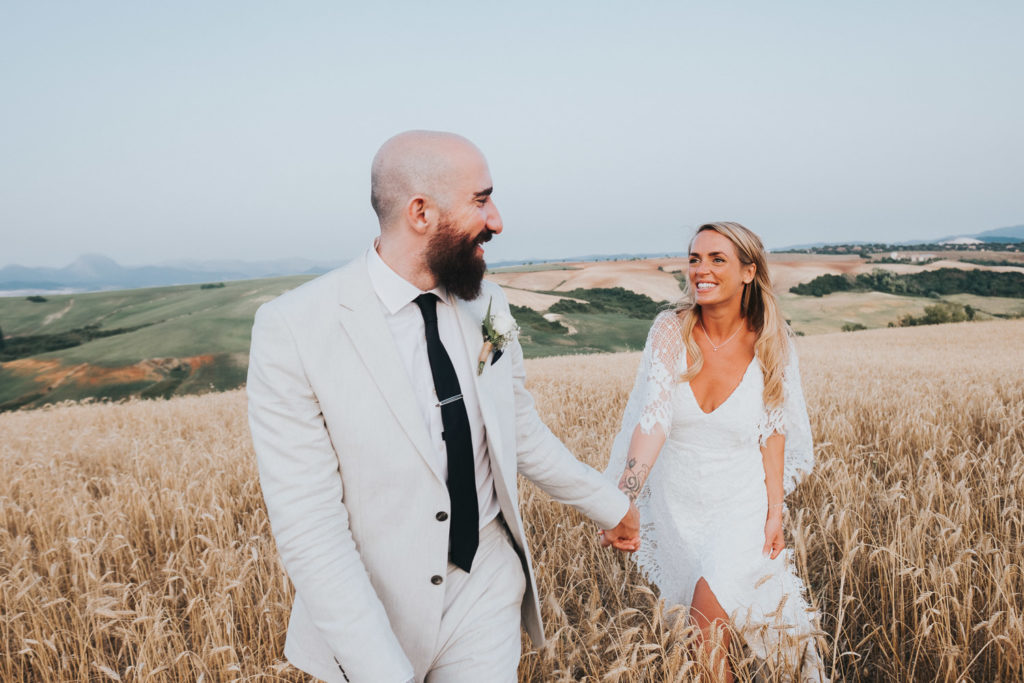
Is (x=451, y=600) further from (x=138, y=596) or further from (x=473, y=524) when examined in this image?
(x=138, y=596)

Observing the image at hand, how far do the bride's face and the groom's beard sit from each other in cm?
174

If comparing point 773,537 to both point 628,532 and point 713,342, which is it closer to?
point 628,532

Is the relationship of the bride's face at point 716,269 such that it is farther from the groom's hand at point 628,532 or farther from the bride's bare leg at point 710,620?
the bride's bare leg at point 710,620

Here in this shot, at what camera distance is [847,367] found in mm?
12617

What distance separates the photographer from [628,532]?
276cm

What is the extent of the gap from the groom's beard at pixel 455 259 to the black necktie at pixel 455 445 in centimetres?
11

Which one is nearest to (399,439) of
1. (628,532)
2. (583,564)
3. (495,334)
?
(495,334)

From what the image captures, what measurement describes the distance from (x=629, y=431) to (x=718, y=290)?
3.39 ft

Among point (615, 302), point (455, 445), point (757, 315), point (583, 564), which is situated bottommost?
point (583, 564)

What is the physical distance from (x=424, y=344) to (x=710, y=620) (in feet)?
6.60

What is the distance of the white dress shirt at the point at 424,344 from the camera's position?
199 centimetres

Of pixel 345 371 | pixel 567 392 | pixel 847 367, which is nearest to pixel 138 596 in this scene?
pixel 345 371

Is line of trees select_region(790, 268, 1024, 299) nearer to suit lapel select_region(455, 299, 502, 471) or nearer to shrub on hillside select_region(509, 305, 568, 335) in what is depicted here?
shrub on hillside select_region(509, 305, 568, 335)

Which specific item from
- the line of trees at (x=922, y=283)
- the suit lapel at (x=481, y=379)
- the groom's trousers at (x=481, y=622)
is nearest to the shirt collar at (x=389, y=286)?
the suit lapel at (x=481, y=379)
